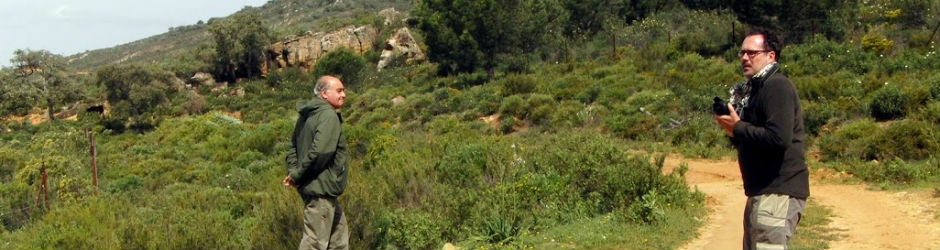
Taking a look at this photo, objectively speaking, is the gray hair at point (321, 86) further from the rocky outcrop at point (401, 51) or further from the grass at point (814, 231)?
the rocky outcrop at point (401, 51)

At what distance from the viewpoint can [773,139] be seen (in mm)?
3137

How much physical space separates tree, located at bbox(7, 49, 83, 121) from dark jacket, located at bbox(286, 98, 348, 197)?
4908 cm

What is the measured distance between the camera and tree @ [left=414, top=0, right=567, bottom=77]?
3609cm

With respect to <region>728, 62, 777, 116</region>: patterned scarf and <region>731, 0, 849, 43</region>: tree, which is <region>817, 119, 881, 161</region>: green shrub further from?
<region>731, 0, 849, 43</region>: tree

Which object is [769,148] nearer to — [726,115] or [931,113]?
[726,115]

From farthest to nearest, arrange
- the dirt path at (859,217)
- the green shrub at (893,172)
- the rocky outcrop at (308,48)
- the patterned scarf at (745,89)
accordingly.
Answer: the rocky outcrop at (308,48)
the green shrub at (893,172)
the dirt path at (859,217)
the patterned scarf at (745,89)

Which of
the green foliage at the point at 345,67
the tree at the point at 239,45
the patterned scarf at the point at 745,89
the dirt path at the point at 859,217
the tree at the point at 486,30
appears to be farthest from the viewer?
the tree at the point at 239,45

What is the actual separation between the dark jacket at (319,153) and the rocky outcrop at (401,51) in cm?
4327

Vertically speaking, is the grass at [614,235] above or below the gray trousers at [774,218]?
below

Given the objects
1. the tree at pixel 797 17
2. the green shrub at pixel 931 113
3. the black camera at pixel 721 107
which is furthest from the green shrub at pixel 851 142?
the tree at pixel 797 17

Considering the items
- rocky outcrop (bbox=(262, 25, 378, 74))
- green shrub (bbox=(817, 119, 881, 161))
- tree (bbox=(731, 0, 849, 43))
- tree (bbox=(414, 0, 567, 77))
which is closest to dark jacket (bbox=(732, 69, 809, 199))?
green shrub (bbox=(817, 119, 881, 161))

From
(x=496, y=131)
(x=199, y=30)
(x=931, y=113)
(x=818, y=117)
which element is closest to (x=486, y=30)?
(x=496, y=131)

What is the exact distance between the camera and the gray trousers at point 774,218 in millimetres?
3264

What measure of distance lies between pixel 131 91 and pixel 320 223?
4276 centimetres
